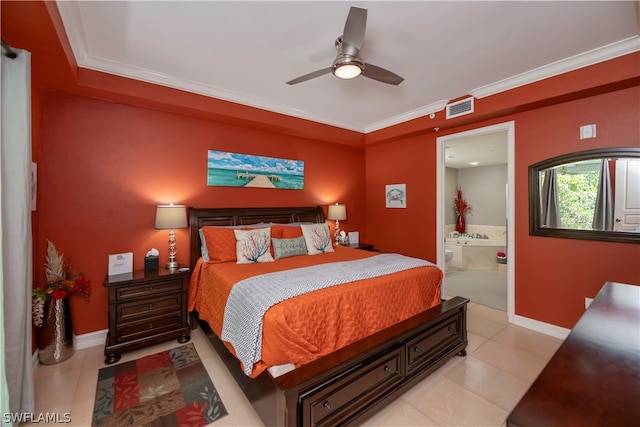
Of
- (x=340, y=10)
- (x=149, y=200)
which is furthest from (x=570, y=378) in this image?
(x=149, y=200)

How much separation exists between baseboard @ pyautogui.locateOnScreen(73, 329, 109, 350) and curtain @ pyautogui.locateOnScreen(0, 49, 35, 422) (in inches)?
44.4

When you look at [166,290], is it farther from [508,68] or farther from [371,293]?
[508,68]

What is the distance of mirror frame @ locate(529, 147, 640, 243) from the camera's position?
2547 millimetres

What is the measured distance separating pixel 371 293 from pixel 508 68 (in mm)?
2670

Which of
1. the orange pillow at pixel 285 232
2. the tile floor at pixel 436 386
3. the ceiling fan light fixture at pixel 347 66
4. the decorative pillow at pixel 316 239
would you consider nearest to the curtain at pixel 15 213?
the tile floor at pixel 436 386

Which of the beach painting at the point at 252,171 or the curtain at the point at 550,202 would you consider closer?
the curtain at the point at 550,202

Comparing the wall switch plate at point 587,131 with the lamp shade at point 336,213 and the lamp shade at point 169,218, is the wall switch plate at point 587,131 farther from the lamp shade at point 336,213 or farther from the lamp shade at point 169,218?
the lamp shade at point 169,218

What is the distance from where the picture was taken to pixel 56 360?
241 cm

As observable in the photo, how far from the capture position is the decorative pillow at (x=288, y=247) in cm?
313

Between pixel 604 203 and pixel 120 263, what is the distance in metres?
4.95

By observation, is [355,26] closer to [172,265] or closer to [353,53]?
[353,53]

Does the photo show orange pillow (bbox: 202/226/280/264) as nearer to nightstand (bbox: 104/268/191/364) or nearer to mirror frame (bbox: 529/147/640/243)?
nightstand (bbox: 104/268/191/364)

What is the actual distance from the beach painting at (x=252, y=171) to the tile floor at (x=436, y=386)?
192 cm

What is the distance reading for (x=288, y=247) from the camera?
125 inches
